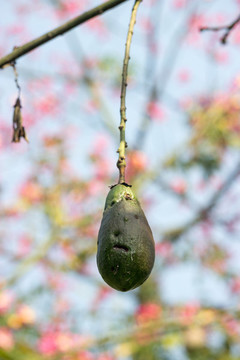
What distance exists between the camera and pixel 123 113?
0.90 m

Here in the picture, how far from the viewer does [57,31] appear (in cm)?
105

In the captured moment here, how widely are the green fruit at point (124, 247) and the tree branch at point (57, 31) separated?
1.20 feet

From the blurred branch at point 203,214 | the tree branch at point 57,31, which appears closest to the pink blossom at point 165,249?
the blurred branch at point 203,214

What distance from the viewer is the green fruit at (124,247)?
0.85m

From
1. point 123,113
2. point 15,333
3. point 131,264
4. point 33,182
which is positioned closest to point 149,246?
point 131,264

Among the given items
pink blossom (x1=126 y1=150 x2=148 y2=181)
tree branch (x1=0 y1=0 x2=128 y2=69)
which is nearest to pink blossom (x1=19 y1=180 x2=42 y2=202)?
pink blossom (x1=126 y1=150 x2=148 y2=181)

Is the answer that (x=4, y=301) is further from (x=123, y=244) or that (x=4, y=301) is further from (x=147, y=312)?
(x=123, y=244)

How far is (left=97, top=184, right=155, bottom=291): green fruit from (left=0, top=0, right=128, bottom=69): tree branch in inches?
14.4

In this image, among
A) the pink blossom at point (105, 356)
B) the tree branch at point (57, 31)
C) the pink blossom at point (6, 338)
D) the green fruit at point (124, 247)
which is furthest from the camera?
the pink blossom at point (105, 356)

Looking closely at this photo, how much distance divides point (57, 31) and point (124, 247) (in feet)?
1.50

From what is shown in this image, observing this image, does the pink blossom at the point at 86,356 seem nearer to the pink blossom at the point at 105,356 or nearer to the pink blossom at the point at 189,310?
the pink blossom at the point at 105,356

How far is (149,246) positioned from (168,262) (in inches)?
270

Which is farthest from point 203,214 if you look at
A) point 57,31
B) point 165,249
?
point 57,31

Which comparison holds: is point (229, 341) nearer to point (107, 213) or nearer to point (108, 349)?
point (108, 349)
